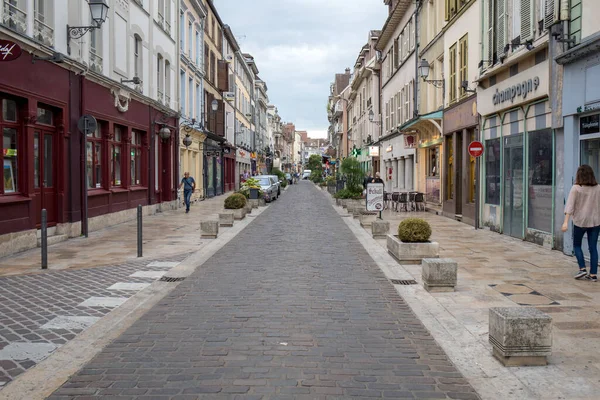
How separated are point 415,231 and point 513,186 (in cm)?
527

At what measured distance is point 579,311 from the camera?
21.7ft

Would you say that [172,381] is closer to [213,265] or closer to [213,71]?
[213,265]

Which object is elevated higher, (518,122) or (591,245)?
(518,122)

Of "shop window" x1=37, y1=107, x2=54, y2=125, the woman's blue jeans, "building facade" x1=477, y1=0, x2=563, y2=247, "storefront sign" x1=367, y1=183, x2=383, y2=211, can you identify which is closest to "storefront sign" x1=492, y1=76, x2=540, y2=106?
"building facade" x1=477, y1=0, x2=563, y2=247

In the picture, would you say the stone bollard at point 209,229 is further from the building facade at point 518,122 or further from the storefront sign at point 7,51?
the building facade at point 518,122

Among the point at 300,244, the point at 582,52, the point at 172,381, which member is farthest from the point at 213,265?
the point at 582,52

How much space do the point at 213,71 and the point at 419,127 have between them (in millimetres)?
18471

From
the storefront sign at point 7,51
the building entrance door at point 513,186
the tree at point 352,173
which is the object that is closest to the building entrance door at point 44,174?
the storefront sign at point 7,51

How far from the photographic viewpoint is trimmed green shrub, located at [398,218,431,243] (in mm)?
10148

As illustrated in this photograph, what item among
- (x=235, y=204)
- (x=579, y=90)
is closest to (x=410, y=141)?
(x=235, y=204)

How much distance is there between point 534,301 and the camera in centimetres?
719

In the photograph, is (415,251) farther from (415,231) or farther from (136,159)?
(136,159)

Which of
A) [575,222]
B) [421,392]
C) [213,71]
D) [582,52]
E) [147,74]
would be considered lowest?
[421,392]

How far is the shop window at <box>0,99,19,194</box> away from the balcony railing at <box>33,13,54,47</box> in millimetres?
1630
